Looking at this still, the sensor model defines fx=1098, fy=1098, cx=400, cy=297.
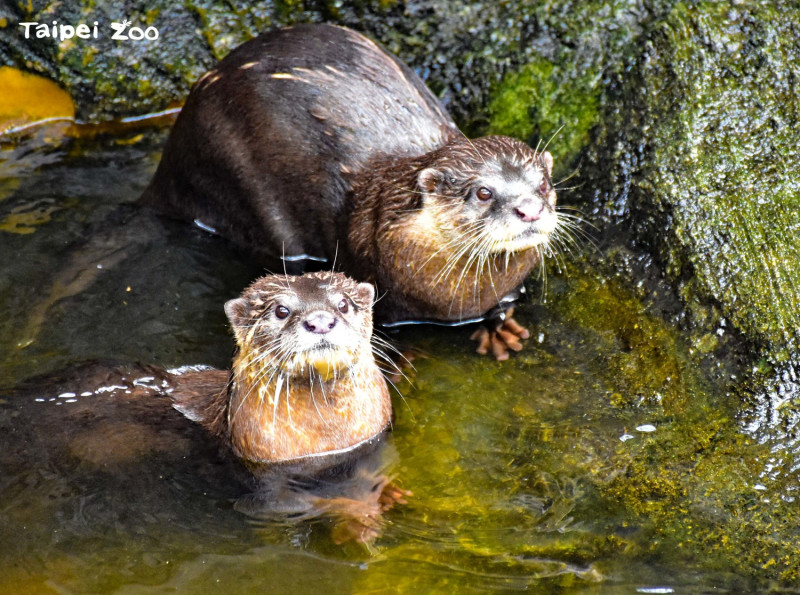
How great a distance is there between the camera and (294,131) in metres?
4.27

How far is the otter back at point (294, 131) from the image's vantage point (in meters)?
4.21

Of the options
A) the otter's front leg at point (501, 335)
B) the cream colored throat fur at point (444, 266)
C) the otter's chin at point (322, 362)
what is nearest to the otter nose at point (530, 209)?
the cream colored throat fur at point (444, 266)

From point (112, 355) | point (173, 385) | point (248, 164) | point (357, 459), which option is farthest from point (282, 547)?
point (248, 164)

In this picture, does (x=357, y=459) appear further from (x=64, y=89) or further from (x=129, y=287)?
(x=64, y=89)

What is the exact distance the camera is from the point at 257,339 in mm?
3395

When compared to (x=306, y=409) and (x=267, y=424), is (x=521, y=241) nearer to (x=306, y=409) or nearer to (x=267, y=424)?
(x=306, y=409)

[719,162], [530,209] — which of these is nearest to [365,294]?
[530,209]

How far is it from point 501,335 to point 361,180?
79 centimetres

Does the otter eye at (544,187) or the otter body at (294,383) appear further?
the otter eye at (544,187)

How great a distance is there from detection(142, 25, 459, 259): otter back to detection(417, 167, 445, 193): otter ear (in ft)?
1.12

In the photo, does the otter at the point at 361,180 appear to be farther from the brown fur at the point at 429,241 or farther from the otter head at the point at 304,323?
the otter head at the point at 304,323

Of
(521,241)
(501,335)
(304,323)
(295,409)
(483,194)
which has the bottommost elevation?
(295,409)

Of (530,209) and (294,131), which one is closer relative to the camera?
(530,209)

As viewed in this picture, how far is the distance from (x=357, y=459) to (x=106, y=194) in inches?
77.6
